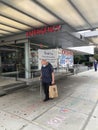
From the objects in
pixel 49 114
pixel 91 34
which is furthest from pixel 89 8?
pixel 91 34

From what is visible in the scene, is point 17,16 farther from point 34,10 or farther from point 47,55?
point 47,55

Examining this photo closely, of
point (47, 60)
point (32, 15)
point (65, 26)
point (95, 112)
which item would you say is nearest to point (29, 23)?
point (32, 15)

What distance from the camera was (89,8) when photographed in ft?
18.2

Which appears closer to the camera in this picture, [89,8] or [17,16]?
[89,8]

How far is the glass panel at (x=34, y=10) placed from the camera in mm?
4938

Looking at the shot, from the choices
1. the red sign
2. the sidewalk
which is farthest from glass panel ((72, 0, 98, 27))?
the sidewalk

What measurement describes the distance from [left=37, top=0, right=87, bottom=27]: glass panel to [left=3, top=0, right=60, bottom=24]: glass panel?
349mm

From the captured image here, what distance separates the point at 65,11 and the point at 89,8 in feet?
2.92

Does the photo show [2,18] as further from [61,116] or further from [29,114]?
[61,116]

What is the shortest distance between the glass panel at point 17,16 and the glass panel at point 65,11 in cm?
126

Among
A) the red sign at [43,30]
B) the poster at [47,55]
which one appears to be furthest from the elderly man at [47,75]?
the red sign at [43,30]

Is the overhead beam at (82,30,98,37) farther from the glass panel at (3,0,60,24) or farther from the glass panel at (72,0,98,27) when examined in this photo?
the glass panel at (3,0,60,24)

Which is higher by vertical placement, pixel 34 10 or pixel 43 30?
pixel 34 10

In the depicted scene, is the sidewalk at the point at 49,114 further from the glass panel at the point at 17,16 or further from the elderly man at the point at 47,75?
the glass panel at the point at 17,16
